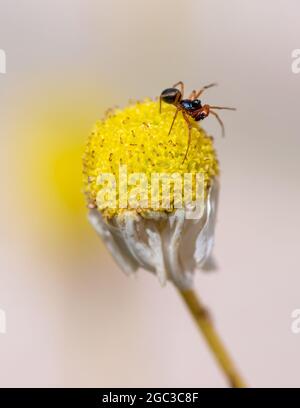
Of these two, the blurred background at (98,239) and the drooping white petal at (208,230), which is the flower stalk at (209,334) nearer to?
the drooping white petal at (208,230)

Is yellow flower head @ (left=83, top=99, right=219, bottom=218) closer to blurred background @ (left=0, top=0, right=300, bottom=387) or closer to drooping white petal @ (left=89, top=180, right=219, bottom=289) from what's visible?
drooping white petal @ (left=89, top=180, right=219, bottom=289)

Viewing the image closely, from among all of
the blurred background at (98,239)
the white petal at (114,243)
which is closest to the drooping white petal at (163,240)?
the white petal at (114,243)

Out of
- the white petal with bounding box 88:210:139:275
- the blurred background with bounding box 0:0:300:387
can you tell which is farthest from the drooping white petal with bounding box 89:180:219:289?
the blurred background with bounding box 0:0:300:387

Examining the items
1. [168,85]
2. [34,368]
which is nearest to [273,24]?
[168,85]

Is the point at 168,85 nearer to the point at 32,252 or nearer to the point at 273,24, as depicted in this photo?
the point at 273,24

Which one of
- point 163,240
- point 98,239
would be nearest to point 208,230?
point 163,240

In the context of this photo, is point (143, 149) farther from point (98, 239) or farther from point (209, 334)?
point (98, 239)
